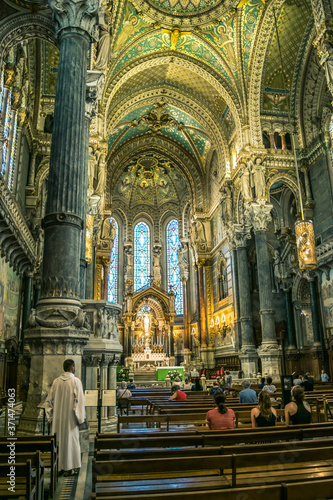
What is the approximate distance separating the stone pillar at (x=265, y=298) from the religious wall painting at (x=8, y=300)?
10.6 meters

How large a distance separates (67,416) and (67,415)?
1 centimetres

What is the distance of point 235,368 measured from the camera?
22.8 metres

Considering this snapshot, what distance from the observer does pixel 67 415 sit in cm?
495

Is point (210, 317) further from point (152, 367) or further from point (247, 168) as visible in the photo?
point (247, 168)

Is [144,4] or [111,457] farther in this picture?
[144,4]

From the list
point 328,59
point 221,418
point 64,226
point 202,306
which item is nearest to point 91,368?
point 64,226

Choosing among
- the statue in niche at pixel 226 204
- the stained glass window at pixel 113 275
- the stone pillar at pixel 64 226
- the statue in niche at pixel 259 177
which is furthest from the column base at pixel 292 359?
the stained glass window at pixel 113 275

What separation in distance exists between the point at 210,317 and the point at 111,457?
993 inches

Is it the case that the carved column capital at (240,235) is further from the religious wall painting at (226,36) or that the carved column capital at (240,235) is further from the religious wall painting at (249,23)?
the religious wall painting at (249,23)

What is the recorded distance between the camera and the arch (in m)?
36.1

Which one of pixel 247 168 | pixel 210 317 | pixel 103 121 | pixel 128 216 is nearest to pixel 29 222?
pixel 103 121

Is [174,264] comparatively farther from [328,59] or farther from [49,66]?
[328,59]

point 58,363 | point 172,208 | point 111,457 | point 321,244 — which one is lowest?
point 111,457

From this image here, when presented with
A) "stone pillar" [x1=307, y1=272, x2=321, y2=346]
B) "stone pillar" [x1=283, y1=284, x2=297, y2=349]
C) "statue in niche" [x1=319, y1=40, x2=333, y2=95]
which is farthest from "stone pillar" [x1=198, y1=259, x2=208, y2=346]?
"statue in niche" [x1=319, y1=40, x2=333, y2=95]
